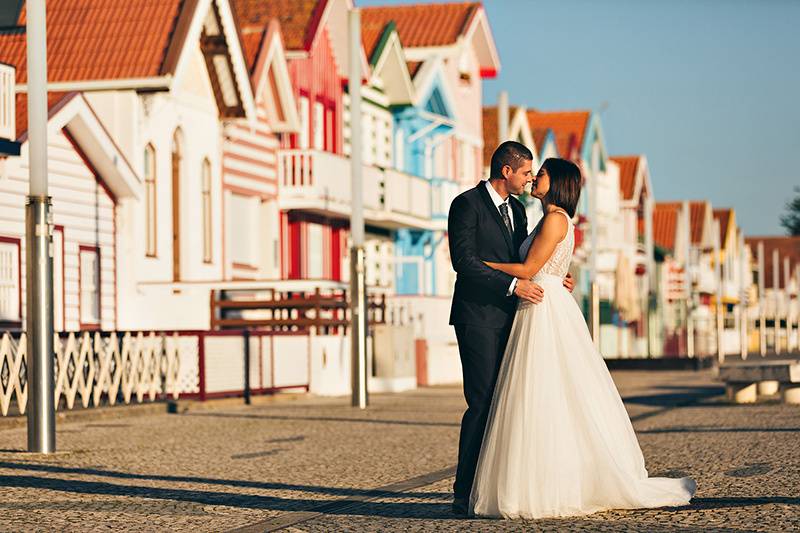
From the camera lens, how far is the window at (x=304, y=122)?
3956 cm

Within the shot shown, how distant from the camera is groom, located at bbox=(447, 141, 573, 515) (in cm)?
1020

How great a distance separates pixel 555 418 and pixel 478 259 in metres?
1.03

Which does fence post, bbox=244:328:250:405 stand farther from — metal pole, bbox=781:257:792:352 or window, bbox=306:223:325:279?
metal pole, bbox=781:257:792:352

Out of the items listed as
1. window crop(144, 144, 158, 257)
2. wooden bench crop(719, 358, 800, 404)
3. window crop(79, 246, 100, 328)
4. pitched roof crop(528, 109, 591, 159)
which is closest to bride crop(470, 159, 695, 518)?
wooden bench crop(719, 358, 800, 404)

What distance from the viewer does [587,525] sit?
943cm

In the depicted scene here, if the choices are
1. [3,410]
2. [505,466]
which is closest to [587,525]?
[505,466]

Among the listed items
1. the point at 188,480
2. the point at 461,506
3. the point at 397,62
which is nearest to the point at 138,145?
the point at 397,62

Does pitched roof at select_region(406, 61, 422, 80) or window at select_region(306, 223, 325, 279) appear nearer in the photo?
window at select_region(306, 223, 325, 279)

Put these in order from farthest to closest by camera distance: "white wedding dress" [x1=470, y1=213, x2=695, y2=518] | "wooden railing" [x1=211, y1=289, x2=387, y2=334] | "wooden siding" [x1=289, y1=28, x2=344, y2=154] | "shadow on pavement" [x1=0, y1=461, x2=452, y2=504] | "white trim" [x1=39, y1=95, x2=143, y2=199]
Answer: "wooden siding" [x1=289, y1=28, x2=344, y2=154] < "wooden railing" [x1=211, y1=289, x2=387, y2=334] < "white trim" [x1=39, y1=95, x2=143, y2=199] < "shadow on pavement" [x1=0, y1=461, x2=452, y2=504] < "white wedding dress" [x1=470, y1=213, x2=695, y2=518]

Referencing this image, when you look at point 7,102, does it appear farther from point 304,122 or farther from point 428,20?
point 428,20

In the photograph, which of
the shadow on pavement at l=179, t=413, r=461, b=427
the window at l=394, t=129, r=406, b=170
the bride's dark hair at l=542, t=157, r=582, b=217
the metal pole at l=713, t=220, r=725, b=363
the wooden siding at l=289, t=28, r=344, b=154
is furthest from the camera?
the metal pole at l=713, t=220, r=725, b=363

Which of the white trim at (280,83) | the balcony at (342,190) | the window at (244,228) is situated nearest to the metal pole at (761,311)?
the balcony at (342,190)

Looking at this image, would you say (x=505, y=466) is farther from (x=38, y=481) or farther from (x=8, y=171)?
(x=8, y=171)

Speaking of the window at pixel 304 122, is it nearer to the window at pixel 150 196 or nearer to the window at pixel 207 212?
the window at pixel 207 212
